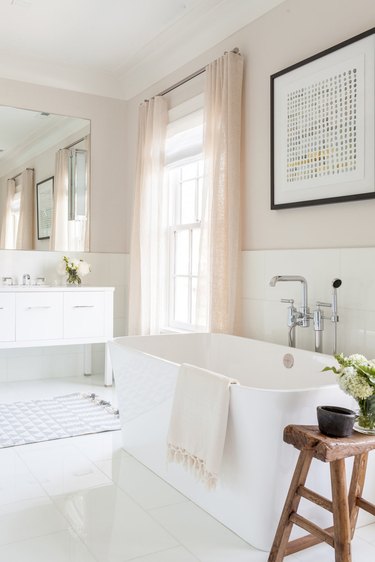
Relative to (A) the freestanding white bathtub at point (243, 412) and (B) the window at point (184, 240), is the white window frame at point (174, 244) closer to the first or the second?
(B) the window at point (184, 240)

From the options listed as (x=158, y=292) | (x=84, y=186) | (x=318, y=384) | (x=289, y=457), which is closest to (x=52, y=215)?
(x=84, y=186)

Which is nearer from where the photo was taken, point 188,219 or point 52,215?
point 188,219

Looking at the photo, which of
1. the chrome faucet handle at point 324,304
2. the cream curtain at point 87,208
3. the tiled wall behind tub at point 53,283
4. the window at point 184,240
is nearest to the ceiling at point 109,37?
the cream curtain at point 87,208

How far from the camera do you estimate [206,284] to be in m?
3.65

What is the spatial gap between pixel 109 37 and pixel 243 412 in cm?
333

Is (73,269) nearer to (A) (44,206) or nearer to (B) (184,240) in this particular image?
(A) (44,206)

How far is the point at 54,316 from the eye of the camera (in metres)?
4.36

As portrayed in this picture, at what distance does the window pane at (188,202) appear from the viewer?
4406 millimetres

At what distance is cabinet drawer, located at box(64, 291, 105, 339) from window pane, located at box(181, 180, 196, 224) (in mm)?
972

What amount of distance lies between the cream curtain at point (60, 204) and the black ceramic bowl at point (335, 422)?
11.5ft

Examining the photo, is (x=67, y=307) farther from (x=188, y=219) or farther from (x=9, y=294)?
(x=188, y=219)

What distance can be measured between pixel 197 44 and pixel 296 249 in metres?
1.88

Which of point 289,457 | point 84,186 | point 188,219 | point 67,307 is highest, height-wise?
point 84,186

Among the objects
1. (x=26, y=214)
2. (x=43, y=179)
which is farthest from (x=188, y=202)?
(x=26, y=214)
